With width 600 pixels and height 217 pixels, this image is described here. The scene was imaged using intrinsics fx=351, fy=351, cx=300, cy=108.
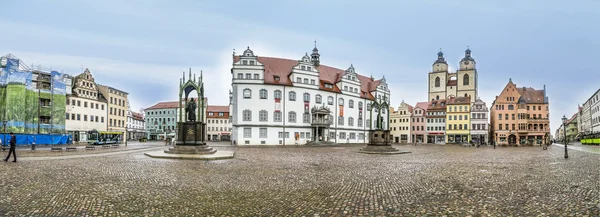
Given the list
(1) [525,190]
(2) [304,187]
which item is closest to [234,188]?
(2) [304,187]

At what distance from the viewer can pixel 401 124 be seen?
316ft

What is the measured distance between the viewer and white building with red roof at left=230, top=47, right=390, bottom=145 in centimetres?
5509

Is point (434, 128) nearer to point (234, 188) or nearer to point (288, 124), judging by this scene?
point (288, 124)

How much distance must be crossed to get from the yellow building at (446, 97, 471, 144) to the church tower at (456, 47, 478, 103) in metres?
18.9

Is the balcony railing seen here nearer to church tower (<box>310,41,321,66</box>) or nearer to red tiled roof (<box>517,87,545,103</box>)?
church tower (<box>310,41,321,66</box>)

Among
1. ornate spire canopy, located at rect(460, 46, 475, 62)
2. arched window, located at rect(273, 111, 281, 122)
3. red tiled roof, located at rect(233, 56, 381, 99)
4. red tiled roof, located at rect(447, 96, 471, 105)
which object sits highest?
ornate spire canopy, located at rect(460, 46, 475, 62)

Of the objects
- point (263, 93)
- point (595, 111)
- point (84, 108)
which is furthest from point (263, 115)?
point (595, 111)

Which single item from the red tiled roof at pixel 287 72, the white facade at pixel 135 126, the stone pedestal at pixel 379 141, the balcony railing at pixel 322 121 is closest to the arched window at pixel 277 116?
the red tiled roof at pixel 287 72

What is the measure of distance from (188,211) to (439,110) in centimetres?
9156

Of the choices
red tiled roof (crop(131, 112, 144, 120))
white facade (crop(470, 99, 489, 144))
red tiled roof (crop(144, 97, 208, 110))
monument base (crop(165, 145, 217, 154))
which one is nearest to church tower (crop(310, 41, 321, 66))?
white facade (crop(470, 99, 489, 144))

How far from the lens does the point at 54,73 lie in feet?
191

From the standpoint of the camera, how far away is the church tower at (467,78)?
10294cm

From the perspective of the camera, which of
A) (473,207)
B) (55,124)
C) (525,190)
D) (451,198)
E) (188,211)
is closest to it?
(188,211)

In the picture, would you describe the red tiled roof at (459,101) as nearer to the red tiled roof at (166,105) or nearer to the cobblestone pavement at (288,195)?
the red tiled roof at (166,105)
